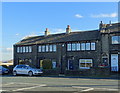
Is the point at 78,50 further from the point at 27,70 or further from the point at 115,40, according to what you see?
the point at 27,70

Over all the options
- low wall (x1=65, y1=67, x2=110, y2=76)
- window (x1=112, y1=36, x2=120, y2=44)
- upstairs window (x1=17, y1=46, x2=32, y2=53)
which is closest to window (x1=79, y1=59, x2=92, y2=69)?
window (x1=112, y1=36, x2=120, y2=44)

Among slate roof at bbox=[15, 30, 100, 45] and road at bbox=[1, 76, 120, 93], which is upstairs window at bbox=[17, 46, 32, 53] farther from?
road at bbox=[1, 76, 120, 93]

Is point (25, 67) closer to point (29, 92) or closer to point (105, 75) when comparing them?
point (105, 75)

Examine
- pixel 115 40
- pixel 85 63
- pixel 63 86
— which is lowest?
pixel 63 86

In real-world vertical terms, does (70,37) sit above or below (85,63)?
above

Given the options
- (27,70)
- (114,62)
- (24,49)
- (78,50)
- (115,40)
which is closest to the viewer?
(27,70)

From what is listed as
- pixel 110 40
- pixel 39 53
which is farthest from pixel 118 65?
pixel 39 53

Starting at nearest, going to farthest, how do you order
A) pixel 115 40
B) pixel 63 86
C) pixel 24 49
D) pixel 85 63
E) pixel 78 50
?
pixel 63 86
pixel 115 40
pixel 85 63
pixel 78 50
pixel 24 49

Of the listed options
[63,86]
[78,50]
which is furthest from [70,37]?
[63,86]

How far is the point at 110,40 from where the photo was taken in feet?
105

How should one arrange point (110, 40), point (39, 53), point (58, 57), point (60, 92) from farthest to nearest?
point (39, 53) < point (58, 57) < point (110, 40) < point (60, 92)

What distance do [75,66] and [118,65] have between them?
24.1 ft

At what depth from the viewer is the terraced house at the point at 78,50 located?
3155 cm

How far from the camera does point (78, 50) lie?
35750mm
